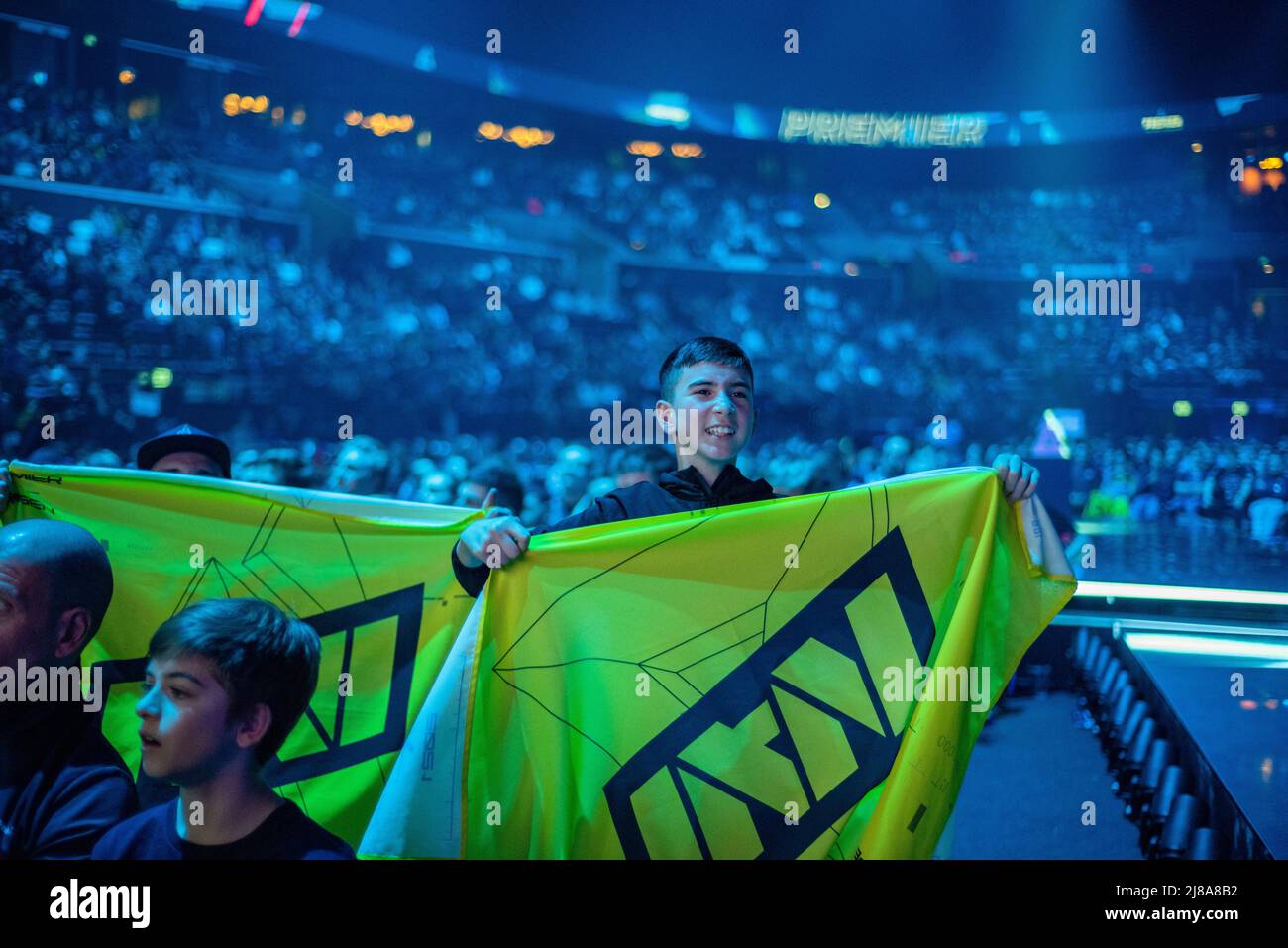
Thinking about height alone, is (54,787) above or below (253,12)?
below

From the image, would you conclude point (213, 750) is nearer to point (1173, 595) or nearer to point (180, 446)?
point (180, 446)

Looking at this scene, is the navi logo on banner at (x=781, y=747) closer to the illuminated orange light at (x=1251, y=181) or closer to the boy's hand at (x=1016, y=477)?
the boy's hand at (x=1016, y=477)

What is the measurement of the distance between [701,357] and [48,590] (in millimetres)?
1398

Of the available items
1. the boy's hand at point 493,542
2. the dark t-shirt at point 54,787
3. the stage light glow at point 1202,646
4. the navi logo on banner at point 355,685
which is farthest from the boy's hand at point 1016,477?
the stage light glow at point 1202,646

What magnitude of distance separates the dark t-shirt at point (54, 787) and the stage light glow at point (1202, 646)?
12.7ft

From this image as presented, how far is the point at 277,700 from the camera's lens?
1.93 m

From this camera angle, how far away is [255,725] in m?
1.88

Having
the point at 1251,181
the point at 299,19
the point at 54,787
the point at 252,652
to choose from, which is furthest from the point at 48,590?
the point at 1251,181

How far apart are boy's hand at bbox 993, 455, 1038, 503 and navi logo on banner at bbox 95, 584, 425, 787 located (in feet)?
4.09

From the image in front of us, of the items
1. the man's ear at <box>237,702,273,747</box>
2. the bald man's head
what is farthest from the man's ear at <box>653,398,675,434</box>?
the bald man's head

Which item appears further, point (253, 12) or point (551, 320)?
point (551, 320)

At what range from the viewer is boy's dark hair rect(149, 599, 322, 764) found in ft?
6.07
